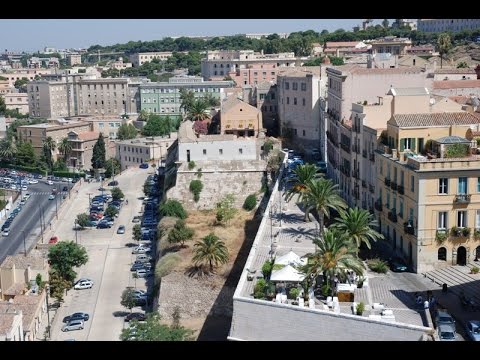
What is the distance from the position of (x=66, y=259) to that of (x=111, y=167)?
815 inches

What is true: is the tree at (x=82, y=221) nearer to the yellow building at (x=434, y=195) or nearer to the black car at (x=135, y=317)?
the black car at (x=135, y=317)

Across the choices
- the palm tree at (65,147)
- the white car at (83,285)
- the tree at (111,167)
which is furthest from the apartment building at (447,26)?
the white car at (83,285)

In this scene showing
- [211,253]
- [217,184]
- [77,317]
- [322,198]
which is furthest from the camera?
[217,184]

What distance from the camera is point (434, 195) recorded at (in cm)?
1594

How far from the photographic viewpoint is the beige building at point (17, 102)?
72875 mm

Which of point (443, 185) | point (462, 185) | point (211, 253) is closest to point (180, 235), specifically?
point (211, 253)

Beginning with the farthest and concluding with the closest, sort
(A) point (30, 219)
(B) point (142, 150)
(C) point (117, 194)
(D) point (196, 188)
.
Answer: (B) point (142, 150), (C) point (117, 194), (A) point (30, 219), (D) point (196, 188)

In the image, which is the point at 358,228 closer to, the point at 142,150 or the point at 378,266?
the point at 378,266

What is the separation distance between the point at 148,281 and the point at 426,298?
13.0 metres

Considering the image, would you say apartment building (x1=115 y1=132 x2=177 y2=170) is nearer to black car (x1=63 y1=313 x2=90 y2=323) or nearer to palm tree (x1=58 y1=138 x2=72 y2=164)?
palm tree (x1=58 y1=138 x2=72 y2=164)

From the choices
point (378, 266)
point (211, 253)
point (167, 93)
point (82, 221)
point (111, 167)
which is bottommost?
point (82, 221)

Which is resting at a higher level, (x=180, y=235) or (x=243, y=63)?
(x=243, y=63)

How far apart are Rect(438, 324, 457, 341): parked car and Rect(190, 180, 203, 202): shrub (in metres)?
17.4

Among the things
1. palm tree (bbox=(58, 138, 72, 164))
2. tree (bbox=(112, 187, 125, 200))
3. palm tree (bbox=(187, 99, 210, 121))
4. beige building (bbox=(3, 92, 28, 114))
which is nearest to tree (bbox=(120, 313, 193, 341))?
tree (bbox=(112, 187, 125, 200))
